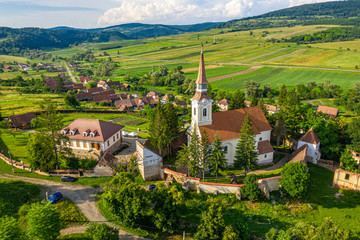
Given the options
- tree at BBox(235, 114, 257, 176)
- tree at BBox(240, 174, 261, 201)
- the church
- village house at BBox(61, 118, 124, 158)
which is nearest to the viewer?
tree at BBox(240, 174, 261, 201)

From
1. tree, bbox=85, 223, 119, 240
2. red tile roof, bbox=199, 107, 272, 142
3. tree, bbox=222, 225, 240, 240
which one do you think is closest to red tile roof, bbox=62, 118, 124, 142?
red tile roof, bbox=199, 107, 272, 142

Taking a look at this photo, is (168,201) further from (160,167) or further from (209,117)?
(209,117)

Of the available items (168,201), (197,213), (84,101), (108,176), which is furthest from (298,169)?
(84,101)

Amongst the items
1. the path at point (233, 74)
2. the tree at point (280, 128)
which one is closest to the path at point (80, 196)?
the tree at point (280, 128)

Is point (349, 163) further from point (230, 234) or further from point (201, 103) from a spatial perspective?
point (230, 234)

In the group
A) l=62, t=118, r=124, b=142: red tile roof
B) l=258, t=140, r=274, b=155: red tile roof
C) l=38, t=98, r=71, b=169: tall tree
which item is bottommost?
l=258, t=140, r=274, b=155: red tile roof

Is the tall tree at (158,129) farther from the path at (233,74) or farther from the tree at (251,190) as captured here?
the path at (233,74)

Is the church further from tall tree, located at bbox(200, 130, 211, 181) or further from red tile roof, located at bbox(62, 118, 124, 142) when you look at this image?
red tile roof, located at bbox(62, 118, 124, 142)

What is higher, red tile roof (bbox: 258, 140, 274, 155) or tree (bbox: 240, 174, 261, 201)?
red tile roof (bbox: 258, 140, 274, 155)
